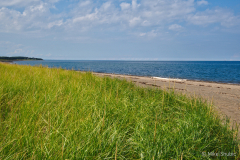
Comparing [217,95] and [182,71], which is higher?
[182,71]

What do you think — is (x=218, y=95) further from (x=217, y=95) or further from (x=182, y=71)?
(x=182, y=71)

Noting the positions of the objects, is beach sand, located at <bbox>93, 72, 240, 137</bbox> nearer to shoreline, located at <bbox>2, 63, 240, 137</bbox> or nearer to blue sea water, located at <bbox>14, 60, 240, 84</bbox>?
shoreline, located at <bbox>2, 63, 240, 137</bbox>

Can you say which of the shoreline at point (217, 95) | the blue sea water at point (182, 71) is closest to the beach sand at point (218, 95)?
the shoreline at point (217, 95)

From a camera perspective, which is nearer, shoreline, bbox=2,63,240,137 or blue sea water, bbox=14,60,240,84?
shoreline, bbox=2,63,240,137

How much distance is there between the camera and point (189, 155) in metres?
2.32

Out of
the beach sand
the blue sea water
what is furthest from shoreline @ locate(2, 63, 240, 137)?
the blue sea water

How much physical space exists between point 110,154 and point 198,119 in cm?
220

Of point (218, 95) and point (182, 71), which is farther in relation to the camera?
point (182, 71)

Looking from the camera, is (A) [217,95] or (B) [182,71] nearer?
(A) [217,95]

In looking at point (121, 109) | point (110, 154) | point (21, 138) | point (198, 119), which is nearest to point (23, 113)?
point (21, 138)

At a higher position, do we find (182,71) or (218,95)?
(182,71)

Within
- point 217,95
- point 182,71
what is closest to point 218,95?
point 217,95

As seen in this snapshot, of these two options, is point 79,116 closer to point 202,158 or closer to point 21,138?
point 21,138

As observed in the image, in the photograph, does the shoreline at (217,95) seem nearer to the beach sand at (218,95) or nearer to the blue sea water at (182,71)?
the beach sand at (218,95)
